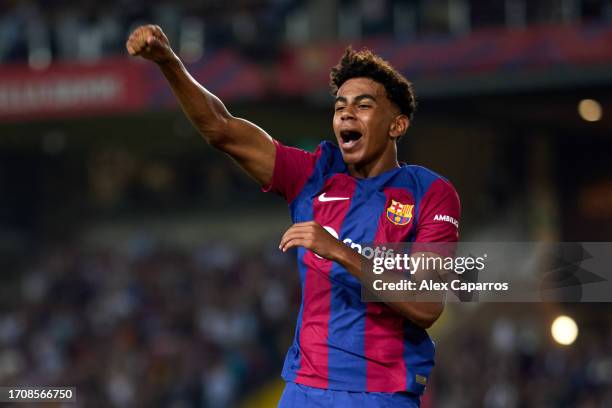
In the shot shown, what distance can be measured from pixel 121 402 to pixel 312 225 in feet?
35.1

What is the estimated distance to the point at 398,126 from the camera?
458 cm

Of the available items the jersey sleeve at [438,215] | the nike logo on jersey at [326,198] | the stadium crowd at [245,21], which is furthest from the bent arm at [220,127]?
the stadium crowd at [245,21]

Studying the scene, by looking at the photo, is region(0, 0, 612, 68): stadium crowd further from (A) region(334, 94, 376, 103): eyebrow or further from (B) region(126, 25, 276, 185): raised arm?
(B) region(126, 25, 276, 185): raised arm

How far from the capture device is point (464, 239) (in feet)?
50.5

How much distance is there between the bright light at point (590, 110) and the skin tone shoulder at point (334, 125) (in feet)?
32.9

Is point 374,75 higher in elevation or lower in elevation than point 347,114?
higher

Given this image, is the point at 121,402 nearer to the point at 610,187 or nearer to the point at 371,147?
the point at 610,187

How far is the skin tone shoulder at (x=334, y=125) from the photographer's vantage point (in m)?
4.30

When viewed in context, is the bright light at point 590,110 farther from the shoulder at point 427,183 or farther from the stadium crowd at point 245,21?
the shoulder at point 427,183

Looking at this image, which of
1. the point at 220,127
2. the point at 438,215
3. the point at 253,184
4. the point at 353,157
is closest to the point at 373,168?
the point at 353,157

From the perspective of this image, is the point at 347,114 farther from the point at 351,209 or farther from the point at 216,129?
the point at 216,129

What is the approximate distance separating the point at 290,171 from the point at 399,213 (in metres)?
0.45

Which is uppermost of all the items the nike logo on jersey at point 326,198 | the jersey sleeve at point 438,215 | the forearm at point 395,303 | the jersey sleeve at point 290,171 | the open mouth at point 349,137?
the open mouth at point 349,137

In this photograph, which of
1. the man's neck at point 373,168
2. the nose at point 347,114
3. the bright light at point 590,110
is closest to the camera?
the nose at point 347,114
